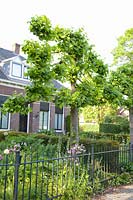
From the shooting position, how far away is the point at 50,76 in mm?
6523

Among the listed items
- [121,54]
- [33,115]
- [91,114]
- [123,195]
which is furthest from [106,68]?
[91,114]

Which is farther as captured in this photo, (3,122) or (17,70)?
(17,70)

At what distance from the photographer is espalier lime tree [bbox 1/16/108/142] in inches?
255

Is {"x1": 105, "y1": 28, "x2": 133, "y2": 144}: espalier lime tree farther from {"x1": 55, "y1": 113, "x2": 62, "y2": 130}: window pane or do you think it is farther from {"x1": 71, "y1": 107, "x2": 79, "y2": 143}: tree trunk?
{"x1": 55, "y1": 113, "x2": 62, "y2": 130}: window pane

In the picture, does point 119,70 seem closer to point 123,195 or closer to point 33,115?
point 123,195

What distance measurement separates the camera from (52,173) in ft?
16.0

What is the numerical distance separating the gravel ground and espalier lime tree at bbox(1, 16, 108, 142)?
1.77 m

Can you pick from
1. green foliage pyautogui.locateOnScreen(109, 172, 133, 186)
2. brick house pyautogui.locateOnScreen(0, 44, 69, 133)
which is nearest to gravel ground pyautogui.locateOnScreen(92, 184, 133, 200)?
green foliage pyautogui.locateOnScreen(109, 172, 133, 186)

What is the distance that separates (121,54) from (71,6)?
A: 1868 centimetres

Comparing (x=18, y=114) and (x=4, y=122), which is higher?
(x=18, y=114)

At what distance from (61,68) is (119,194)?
3444 mm

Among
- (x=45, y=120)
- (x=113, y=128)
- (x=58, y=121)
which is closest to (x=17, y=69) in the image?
(x=45, y=120)

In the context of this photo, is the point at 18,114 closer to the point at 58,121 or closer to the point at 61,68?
the point at 58,121

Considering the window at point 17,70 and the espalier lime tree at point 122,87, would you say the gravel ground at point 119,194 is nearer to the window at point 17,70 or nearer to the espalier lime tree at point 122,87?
the espalier lime tree at point 122,87
